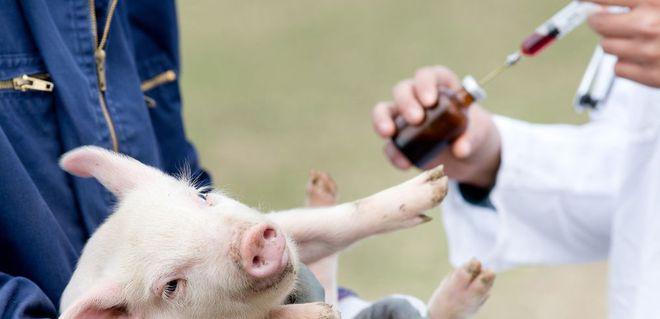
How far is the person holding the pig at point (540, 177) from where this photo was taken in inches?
59.7

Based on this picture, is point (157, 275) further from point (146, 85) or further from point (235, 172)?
point (235, 172)

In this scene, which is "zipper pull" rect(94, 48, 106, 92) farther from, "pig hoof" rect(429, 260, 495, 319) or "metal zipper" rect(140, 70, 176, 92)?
"pig hoof" rect(429, 260, 495, 319)

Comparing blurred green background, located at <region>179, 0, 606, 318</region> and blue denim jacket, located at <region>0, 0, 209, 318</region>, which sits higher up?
blue denim jacket, located at <region>0, 0, 209, 318</region>

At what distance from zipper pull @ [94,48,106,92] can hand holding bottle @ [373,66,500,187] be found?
52 centimetres

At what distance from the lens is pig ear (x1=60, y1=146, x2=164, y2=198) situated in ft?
3.39

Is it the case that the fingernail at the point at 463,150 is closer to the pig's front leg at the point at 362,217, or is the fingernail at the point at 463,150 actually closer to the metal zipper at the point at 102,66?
the pig's front leg at the point at 362,217

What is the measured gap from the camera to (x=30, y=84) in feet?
3.49

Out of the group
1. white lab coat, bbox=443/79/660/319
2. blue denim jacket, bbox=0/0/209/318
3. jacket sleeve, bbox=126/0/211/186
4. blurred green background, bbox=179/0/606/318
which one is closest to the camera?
blue denim jacket, bbox=0/0/209/318

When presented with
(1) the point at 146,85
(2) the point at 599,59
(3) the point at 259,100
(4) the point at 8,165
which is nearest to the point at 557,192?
(2) the point at 599,59

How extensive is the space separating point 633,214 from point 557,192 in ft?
0.87

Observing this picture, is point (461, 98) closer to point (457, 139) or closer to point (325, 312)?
point (457, 139)

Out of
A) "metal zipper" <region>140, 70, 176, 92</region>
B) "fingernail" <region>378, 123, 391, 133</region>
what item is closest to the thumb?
"fingernail" <region>378, 123, 391, 133</region>

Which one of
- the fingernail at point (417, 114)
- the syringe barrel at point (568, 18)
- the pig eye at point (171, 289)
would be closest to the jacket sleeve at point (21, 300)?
the pig eye at point (171, 289)

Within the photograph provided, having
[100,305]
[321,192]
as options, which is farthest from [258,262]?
[321,192]
